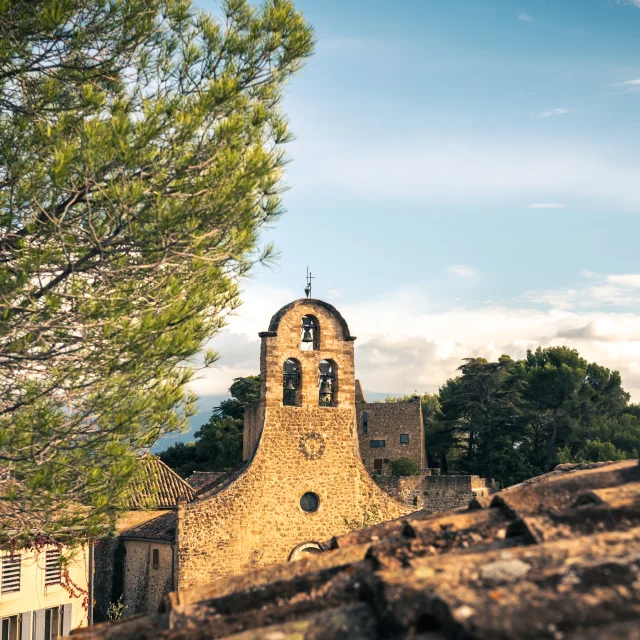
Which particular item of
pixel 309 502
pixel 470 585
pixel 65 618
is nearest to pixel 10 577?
pixel 65 618

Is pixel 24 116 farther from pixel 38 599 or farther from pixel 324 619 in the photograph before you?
pixel 38 599

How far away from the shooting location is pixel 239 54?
36.1 ft

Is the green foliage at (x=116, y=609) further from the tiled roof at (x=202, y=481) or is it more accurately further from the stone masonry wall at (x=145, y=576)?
the tiled roof at (x=202, y=481)

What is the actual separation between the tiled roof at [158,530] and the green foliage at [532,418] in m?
29.0

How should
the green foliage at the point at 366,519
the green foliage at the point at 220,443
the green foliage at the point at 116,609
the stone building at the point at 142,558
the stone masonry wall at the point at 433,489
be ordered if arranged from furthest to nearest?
1. the green foliage at the point at 220,443
2. the stone masonry wall at the point at 433,489
3. the green foliage at the point at 116,609
4. the stone building at the point at 142,558
5. the green foliage at the point at 366,519

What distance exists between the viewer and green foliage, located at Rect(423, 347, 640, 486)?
52.3m

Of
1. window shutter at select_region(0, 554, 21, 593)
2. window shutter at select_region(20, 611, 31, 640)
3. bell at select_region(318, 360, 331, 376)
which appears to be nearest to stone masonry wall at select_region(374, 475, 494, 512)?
bell at select_region(318, 360, 331, 376)

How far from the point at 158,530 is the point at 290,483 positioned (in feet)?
19.7

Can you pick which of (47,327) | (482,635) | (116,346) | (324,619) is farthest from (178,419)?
(482,635)

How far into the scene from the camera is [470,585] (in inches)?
131

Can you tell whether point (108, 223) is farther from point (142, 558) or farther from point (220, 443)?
point (220, 443)

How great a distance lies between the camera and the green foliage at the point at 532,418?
52.3m

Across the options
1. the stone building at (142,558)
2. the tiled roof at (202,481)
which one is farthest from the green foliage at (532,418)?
the stone building at (142,558)

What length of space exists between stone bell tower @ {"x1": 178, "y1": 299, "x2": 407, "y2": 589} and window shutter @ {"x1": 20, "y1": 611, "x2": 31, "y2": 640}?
3.93 m
